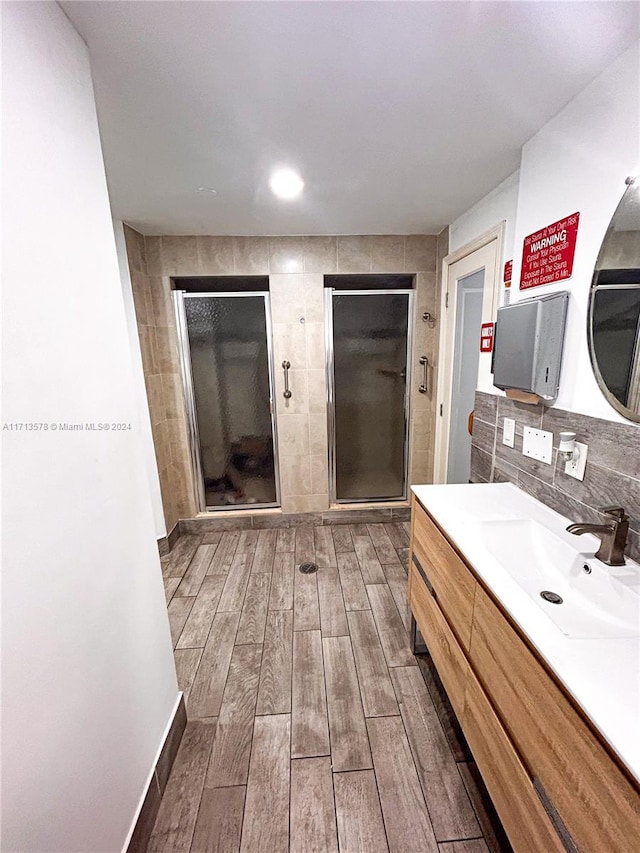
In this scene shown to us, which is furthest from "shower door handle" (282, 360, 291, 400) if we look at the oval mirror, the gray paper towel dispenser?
the oval mirror

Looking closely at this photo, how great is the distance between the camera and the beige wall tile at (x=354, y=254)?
2.53 m

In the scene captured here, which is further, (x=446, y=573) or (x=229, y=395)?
(x=229, y=395)

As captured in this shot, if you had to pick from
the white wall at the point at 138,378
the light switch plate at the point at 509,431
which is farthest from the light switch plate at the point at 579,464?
the white wall at the point at 138,378

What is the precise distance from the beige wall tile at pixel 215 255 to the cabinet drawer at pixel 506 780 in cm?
274

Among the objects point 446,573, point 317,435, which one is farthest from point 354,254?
point 446,573

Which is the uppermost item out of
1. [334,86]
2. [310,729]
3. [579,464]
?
[334,86]

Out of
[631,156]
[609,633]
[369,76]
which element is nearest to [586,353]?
[631,156]

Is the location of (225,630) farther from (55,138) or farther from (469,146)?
(469,146)

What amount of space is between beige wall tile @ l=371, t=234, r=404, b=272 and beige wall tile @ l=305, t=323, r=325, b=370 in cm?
62

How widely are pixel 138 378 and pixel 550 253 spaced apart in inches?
94.7

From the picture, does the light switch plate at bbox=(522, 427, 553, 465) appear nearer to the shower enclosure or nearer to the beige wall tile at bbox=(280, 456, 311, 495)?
the beige wall tile at bbox=(280, 456, 311, 495)

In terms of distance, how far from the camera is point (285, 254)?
2516 millimetres

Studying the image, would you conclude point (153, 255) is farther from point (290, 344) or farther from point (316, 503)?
point (316, 503)

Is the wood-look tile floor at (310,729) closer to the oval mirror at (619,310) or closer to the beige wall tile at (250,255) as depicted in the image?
the oval mirror at (619,310)
